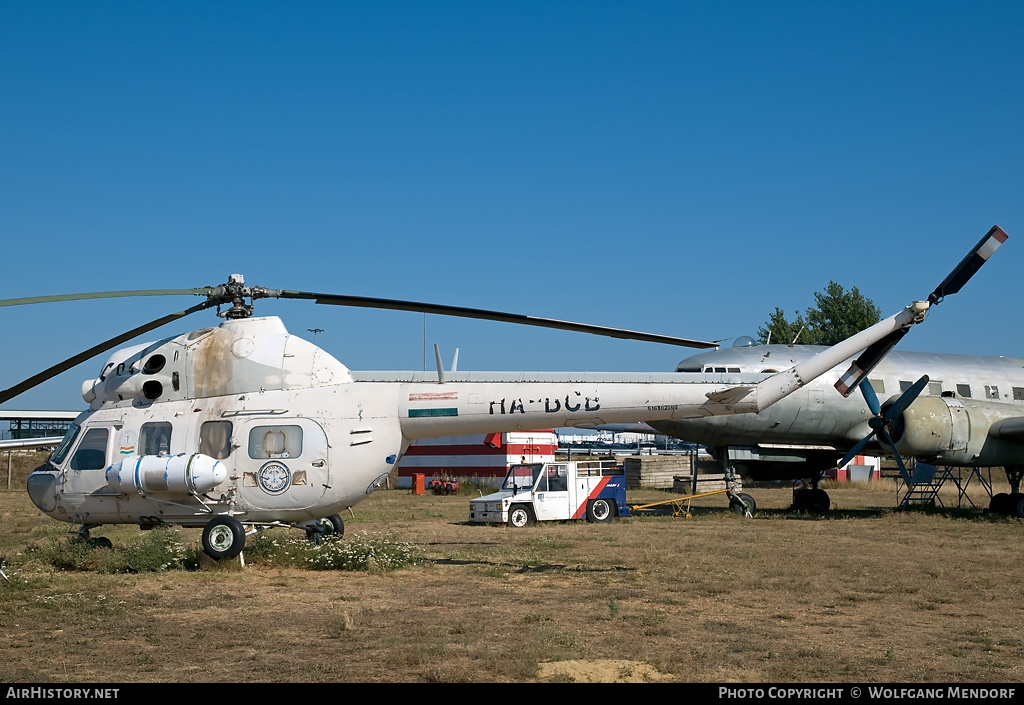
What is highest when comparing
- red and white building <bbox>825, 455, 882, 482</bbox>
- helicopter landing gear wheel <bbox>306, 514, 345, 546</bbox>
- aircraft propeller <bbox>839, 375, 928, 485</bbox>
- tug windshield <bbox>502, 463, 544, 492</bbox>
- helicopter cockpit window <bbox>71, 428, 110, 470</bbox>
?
aircraft propeller <bbox>839, 375, 928, 485</bbox>

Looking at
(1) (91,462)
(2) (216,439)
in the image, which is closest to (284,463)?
(2) (216,439)

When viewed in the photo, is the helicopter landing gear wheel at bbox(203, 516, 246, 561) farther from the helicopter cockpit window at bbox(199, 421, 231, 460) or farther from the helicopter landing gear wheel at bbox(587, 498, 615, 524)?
the helicopter landing gear wheel at bbox(587, 498, 615, 524)

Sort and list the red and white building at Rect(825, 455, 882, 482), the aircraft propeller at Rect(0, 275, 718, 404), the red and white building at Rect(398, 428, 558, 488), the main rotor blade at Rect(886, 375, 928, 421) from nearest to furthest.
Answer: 1. the aircraft propeller at Rect(0, 275, 718, 404)
2. the main rotor blade at Rect(886, 375, 928, 421)
3. the red and white building at Rect(398, 428, 558, 488)
4. the red and white building at Rect(825, 455, 882, 482)

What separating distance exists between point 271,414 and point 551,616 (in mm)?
5875

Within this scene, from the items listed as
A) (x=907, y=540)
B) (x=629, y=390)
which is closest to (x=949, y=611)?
(x=629, y=390)

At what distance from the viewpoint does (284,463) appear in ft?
42.7

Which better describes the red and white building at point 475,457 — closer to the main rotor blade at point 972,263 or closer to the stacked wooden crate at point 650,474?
the stacked wooden crate at point 650,474

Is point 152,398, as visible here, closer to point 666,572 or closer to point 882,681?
point 666,572

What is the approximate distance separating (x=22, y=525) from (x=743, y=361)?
18.8 m

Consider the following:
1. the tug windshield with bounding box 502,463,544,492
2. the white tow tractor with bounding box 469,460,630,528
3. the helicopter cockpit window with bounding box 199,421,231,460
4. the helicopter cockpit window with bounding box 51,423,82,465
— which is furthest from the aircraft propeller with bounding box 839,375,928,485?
the helicopter cockpit window with bounding box 51,423,82,465

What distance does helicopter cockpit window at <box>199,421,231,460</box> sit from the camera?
1318 centimetres

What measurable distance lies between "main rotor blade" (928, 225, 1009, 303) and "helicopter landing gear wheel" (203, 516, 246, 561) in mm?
12700

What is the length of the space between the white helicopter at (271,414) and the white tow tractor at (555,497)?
27.8ft

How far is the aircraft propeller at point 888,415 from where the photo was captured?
73.2 ft
